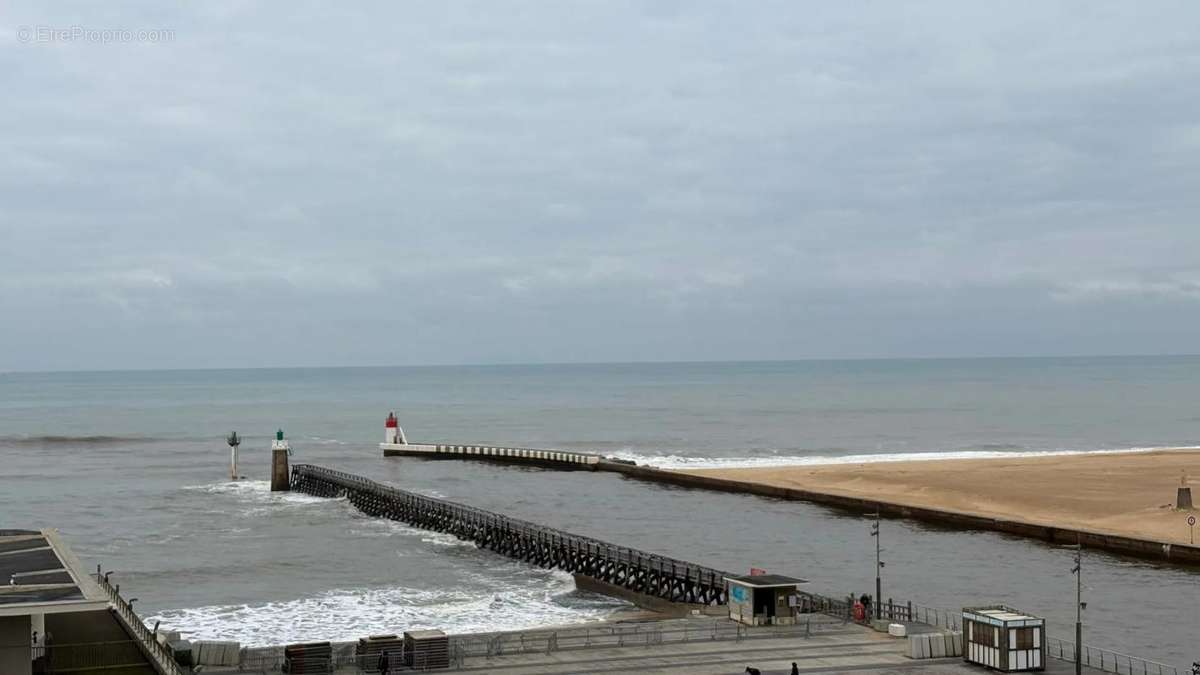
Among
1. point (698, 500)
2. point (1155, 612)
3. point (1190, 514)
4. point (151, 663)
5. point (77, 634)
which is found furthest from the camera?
point (698, 500)

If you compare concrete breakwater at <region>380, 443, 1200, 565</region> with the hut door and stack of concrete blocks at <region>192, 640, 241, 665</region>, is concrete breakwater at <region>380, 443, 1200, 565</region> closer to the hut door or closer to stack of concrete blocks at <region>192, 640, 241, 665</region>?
the hut door

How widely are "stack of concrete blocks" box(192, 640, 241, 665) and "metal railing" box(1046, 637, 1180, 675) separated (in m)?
24.3

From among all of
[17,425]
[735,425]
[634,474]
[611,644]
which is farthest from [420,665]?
[17,425]

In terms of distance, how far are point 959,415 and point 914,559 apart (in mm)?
142143

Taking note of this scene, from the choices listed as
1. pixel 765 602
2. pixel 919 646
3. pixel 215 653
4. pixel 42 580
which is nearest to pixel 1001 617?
pixel 919 646

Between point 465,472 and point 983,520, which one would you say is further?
point 465,472

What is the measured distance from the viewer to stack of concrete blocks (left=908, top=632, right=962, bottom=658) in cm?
3422

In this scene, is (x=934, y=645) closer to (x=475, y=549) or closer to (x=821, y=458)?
(x=475, y=549)

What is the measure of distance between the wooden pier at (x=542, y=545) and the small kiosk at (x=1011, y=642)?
49.8 feet

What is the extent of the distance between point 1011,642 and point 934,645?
98.5 inches

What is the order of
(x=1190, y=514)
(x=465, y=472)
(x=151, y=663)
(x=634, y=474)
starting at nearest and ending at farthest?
(x=151, y=663), (x=1190, y=514), (x=634, y=474), (x=465, y=472)

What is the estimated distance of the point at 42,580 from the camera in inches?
1163

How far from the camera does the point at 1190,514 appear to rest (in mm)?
69312

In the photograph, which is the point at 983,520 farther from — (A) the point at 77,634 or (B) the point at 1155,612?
(A) the point at 77,634
